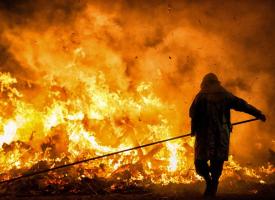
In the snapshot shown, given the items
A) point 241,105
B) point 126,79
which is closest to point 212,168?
point 241,105

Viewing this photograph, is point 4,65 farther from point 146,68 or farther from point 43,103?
point 146,68

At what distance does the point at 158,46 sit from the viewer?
15.1 metres

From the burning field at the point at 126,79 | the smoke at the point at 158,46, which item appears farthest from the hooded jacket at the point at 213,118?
the smoke at the point at 158,46

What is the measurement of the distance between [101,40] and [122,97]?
275 centimetres

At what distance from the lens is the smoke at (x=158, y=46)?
46.7 ft

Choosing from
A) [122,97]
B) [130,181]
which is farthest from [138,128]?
[130,181]

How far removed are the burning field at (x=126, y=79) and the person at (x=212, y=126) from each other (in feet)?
10.4

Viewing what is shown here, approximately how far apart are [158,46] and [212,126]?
28.9 feet

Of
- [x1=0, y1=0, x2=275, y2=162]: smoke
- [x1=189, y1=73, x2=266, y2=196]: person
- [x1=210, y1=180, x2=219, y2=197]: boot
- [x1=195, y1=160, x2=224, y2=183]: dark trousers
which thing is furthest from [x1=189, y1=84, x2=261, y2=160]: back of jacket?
[x1=0, y1=0, x2=275, y2=162]: smoke

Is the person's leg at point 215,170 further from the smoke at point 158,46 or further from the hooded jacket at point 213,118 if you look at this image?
the smoke at point 158,46

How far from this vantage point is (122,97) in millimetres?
13109

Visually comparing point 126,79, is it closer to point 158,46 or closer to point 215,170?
point 158,46

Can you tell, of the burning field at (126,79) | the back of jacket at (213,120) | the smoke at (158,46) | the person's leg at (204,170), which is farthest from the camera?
the smoke at (158,46)

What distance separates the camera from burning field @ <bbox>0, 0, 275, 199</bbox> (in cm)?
1091
